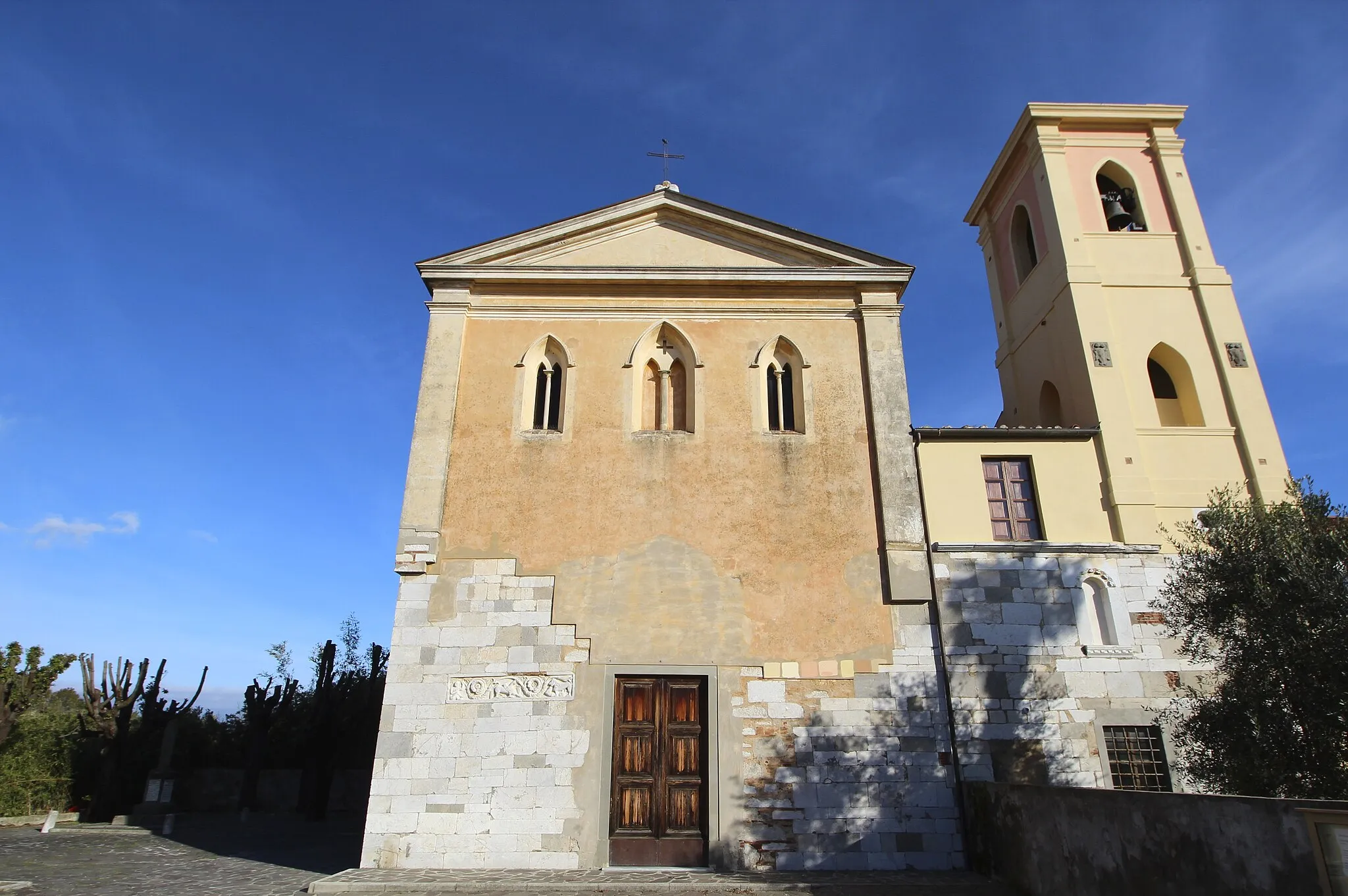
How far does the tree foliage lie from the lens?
745 cm

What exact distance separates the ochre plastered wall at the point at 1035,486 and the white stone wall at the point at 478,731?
558cm

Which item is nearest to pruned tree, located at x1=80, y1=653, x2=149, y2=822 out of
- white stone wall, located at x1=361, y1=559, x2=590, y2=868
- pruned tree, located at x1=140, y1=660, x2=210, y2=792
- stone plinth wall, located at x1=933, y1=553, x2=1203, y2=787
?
pruned tree, located at x1=140, y1=660, x2=210, y2=792

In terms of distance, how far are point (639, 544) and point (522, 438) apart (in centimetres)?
248

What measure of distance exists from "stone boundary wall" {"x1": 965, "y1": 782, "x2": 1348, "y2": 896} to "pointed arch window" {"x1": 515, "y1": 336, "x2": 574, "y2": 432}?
7932mm

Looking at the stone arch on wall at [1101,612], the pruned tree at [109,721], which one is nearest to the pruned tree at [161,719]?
the pruned tree at [109,721]

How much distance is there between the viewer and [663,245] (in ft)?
43.1

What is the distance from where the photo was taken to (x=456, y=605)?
10.7 m

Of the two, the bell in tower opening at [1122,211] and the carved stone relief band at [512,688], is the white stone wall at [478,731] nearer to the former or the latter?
the carved stone relief band at [512,688]

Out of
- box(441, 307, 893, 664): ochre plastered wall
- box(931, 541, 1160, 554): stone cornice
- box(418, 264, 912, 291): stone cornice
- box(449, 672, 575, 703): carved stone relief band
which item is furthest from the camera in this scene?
box(418, 264, 912, 291): stone cornice

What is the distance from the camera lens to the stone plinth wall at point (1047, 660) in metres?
9.98

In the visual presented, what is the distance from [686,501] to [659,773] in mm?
3706

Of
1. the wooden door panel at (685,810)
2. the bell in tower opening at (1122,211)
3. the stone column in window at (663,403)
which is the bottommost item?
the wooden door panel at (685,810)

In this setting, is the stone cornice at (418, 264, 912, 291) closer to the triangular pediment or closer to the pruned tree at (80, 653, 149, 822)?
the triangular pediment

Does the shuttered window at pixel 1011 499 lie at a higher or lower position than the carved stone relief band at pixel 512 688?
higher
